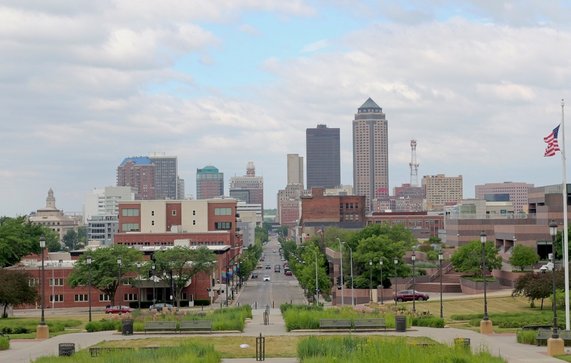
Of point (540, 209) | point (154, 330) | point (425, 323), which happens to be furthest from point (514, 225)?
point (154, 330)

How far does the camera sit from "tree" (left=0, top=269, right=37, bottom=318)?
274ft

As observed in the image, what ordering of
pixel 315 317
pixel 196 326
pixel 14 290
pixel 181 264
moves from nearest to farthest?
pixel 196 326
pixel 315 317
pixel 14 290
pixel 181 264

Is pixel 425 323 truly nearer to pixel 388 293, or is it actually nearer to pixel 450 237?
pixel 388 293

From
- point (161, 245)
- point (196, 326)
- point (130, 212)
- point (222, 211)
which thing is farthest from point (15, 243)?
point (196, 326)

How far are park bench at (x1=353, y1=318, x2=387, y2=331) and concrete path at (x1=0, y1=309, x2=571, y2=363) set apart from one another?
101 cm

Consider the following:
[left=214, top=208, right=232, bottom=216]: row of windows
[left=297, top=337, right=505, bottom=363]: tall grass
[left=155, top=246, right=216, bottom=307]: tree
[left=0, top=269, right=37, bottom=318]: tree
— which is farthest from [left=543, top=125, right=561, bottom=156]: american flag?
[left=214, top=208, right=232, bottom=216]: row of windows

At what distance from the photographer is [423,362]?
97.8ft

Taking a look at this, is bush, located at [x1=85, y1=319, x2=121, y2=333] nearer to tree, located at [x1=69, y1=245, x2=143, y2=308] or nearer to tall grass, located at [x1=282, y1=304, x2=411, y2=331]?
tall grass, located at [x1=282, y1=304, x2=411, y2=331]

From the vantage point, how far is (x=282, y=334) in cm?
5334

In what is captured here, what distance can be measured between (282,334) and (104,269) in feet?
195

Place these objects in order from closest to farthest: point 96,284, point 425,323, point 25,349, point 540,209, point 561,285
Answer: point 25,349, point 425,323, point 561,285, point 96,284, point 540,209

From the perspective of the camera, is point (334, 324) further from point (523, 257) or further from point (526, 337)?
point (523, 257)

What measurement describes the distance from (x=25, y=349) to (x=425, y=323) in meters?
23.3

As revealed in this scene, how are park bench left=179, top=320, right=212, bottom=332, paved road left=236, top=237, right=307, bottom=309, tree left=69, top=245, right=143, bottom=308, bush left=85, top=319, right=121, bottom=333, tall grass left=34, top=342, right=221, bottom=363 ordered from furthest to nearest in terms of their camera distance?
1. paved road left=236, top=237, right=307, bottom=309
2. tree left=69, top=245, right=143, bottom=308
3. bush left=85, top=319, right=121, bottom=333
4. park bench left=179, top=320, right=212, bottom=332
5. tall grass left=34, top=342, right=221, bottom=363
